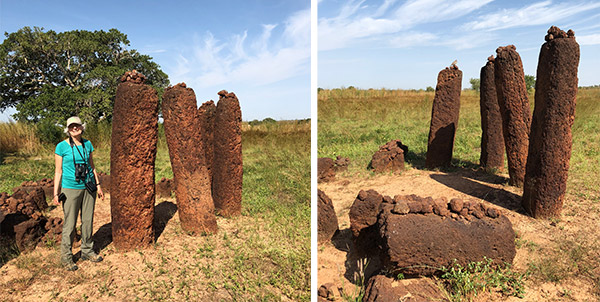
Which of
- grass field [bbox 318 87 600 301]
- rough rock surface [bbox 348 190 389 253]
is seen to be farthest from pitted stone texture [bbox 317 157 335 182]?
rough rock surface [bbox 348 190 389 253]

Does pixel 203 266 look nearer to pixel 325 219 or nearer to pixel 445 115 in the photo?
pixel 325 219

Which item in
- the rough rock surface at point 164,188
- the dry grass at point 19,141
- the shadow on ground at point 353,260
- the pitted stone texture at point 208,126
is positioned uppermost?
the pitted stone texture at point 208,126

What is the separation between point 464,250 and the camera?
4.04m

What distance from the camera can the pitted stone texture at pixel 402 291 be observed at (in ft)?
11.9

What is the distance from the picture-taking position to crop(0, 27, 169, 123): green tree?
616 inches

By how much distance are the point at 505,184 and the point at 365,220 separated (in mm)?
4694

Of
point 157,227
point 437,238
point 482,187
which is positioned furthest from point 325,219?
point 482,187

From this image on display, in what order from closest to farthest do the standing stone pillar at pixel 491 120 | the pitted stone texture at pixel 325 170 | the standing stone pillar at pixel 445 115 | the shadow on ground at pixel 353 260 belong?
the shadow on ground at pixel 353 260 < the standing stone pillar at pixel 491 120 < the pitted stone texture at pixel 325 170 < the standing stone pillar at pixel 445 115

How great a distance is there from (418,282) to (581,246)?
287 cm

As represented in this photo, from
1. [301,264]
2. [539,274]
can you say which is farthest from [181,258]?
[539,274]

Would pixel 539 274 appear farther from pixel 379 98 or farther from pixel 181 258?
pixel 379 98

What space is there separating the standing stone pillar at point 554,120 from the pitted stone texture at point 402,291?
338 cm

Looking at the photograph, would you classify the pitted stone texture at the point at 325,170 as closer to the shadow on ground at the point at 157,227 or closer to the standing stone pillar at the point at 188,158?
the shadow on ground at the point at 157,227

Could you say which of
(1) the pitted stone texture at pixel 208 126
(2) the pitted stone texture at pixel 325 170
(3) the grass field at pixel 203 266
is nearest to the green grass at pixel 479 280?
(3) the grass field at pixel 203 266
